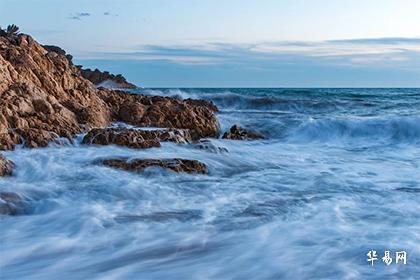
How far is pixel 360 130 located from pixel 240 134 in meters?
3.94

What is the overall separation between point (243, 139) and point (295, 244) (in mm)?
6918

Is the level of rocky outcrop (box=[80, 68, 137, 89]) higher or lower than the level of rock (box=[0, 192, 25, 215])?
higher

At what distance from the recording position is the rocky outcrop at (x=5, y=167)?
6.66 metres

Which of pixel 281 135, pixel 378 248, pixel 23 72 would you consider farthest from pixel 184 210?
pixel 281 135

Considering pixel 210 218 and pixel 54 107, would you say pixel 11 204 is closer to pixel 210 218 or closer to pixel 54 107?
pixel 210 218

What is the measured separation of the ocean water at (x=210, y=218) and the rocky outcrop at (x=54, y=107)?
70 cm

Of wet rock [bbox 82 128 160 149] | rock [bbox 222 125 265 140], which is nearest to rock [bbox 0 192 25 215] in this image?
wet rock [bbox 82 128 160 149]

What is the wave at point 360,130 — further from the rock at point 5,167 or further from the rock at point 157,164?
the rock at point 5,167

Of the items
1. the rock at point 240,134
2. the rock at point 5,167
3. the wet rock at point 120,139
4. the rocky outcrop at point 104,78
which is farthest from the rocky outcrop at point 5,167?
the rocky outcrop at point 104,78

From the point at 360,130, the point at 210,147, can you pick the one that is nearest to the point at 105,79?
the point at 360,130

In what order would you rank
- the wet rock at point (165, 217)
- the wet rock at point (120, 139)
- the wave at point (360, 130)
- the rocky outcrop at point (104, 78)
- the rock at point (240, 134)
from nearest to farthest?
1. the wet rock at point (165, 217)
2. the wet rock at point (120, 139)
3. the rock at point (240, 134)
4. the wave at point (360, 130)
5. the rocky outcrop at point (104, 78)

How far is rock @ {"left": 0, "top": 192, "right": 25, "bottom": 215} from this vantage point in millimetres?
5512

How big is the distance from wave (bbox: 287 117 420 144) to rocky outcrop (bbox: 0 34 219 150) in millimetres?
2500

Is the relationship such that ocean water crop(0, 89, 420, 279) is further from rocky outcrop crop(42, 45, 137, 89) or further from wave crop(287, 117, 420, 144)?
rocky outcrop crop(42, 45, 137, 89)
